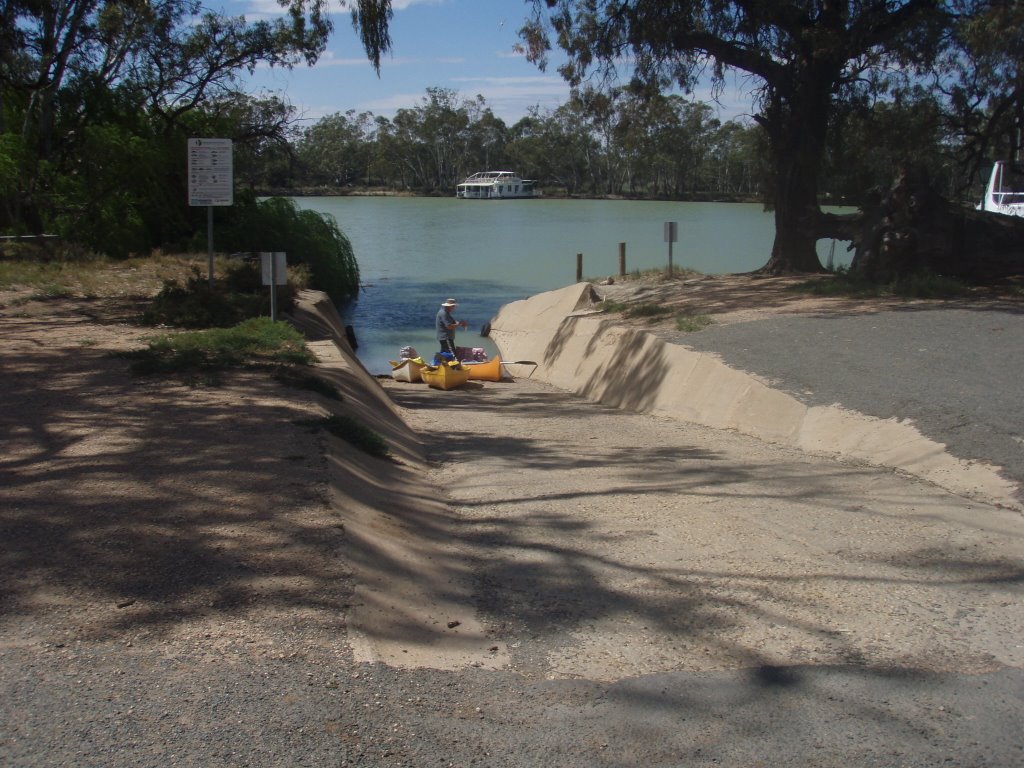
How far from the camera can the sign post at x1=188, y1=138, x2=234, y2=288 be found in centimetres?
1520

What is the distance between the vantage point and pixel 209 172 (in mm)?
15266

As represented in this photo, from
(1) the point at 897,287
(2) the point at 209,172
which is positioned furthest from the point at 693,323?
(2) the point at 209,172

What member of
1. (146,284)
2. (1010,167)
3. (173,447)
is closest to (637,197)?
(1010,167)

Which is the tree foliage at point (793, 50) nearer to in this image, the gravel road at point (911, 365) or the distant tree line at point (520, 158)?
the gravel road at point (911, 365)

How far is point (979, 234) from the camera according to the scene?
1961 centimetres

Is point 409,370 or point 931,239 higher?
point 931,239

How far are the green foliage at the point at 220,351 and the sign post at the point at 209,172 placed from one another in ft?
9.36

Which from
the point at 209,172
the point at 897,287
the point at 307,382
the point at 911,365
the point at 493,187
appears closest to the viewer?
the point at 307,382

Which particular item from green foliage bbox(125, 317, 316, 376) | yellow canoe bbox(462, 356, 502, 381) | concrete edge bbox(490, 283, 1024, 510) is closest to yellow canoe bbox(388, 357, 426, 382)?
yellow canoe bbox(462, 356, 502, 381)

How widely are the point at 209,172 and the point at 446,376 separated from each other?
214 inches

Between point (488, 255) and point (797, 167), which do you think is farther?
point (488, 255)

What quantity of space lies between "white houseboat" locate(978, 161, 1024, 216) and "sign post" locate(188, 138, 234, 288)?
2273cm

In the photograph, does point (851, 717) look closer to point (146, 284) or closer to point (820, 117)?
point (146, 284)

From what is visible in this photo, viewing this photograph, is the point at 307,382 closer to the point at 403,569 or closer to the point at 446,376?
the point at 403,569
